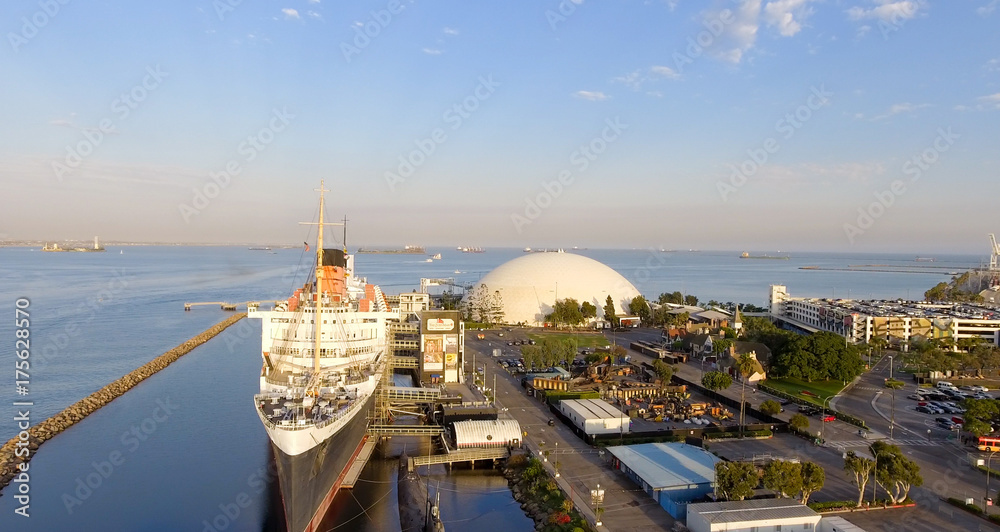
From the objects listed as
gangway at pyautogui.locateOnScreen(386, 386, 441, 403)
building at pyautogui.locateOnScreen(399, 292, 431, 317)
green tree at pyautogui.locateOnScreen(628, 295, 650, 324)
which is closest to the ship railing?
gangway at pyautogui.locateOnScreen(386, 386, 441, 403)

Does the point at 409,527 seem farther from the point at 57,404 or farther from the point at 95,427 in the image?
the point at 57,404

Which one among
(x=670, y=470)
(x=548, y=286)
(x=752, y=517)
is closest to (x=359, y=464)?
(x=670, y=470)

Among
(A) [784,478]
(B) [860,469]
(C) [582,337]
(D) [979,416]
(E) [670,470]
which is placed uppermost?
(D) [979,416]

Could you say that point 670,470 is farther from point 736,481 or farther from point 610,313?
point 610,313

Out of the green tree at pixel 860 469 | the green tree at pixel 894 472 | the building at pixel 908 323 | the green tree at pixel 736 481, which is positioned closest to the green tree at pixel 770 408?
the green tree at pixel 860 469

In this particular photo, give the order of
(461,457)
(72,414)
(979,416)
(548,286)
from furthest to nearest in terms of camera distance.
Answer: (548,286) → (72,414) → (461,457) → (979,416)

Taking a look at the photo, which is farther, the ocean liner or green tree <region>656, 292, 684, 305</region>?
green tree <region>656, 292, 684, 305</region>

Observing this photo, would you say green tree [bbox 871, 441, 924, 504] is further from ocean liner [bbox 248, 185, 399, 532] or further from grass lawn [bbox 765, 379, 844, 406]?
ocean liner [bbox 248, 185, 399, 532]
